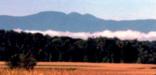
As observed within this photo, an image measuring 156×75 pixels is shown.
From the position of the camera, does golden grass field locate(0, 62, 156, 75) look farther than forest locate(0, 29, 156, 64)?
No

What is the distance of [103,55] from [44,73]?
343ft

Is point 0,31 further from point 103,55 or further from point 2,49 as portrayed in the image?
point 103,55

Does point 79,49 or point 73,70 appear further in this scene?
point 79,49

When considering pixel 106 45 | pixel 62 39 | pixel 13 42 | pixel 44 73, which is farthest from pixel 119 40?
pixel 44 73

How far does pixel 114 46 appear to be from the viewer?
12200 centimetres

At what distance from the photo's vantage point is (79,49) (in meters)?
118

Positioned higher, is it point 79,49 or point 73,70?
point 79,49

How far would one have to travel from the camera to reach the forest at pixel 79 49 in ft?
372

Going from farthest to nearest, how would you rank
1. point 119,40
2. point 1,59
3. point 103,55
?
point 119,40 → point 103,55 → point 1,59

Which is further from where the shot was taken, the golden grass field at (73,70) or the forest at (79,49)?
the forest at (79,49)

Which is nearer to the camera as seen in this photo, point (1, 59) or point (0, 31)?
point (1, 59)

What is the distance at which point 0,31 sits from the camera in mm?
131625

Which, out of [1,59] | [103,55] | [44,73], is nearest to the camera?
[44,73]

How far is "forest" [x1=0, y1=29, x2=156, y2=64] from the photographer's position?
114 metres
